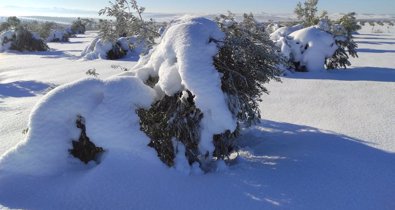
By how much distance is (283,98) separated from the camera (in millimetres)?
6875

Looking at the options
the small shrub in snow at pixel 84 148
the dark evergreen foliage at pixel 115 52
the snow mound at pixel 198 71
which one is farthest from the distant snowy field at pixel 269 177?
the dark evergreen foliage at pixel 115 52

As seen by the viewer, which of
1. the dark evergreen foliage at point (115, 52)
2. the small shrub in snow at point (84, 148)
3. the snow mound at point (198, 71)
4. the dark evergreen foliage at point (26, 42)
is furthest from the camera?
the dark evergreen foliage at point (26, 42)

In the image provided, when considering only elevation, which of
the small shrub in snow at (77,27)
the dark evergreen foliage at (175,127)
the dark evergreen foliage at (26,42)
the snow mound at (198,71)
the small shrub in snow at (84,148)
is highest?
the snow mound at (198,71)

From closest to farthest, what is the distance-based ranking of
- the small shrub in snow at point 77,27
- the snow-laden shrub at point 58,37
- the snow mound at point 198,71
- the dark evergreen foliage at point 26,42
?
the snow mound at point 198,71
the dark evergreen foliage at point 26,42
the snow-laden shrub at point 58,37
the small shrub in snow at point 77,27

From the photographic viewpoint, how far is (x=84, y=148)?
12.2ft

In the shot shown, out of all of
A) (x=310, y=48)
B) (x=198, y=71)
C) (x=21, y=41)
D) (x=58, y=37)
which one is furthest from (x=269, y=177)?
(x=58, y=37)

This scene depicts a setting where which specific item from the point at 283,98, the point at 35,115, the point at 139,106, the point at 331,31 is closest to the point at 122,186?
the point at 139,106

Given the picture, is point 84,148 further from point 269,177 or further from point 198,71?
point 269,177

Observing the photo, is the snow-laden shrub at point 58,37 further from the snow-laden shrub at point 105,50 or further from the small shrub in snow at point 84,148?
the small shrub in snow at point 84,148

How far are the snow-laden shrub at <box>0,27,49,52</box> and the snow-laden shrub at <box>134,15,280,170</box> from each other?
1523cm

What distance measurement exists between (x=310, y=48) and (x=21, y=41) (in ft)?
43.9

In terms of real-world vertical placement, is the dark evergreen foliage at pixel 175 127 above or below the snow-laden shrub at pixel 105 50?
above

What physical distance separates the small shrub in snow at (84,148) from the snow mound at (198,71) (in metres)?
0.83

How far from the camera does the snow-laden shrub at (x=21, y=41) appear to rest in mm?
17406
